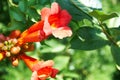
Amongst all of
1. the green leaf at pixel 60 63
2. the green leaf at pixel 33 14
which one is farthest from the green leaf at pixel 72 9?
the green leaf at pixel 60 63

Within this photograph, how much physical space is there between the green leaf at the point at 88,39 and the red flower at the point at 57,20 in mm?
141

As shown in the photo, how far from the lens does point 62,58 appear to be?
379cm

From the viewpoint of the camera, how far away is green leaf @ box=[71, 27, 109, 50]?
2459mm

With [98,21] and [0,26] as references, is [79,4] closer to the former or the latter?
[98,21]

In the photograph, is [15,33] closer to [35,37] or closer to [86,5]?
[35,37]

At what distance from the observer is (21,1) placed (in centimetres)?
245

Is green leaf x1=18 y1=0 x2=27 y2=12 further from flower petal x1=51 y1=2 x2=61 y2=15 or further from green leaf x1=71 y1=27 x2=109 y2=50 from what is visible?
green leaf x1=71 y1=27 x2=109 y2=50

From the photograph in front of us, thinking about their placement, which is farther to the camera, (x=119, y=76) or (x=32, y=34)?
(x=119, y=76)

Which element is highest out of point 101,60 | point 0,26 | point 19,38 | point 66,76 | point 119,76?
point 19,38

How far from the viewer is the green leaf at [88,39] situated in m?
2.46

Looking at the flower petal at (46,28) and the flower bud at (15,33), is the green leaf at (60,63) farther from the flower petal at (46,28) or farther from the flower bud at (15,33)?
the flower petal at (46,28)

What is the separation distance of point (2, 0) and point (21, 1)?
83cm

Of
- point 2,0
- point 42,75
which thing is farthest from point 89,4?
point 2,0

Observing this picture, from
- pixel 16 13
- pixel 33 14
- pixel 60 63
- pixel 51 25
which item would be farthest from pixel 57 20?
pixel 60 63
